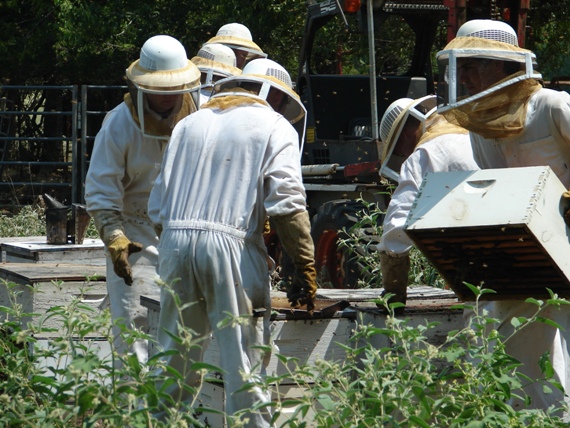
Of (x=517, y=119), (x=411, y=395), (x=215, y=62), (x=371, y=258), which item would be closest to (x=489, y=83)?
(x=517, y=119)

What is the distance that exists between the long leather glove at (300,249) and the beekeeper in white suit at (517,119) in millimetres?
797

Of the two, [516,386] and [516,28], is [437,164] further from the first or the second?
[516,28]

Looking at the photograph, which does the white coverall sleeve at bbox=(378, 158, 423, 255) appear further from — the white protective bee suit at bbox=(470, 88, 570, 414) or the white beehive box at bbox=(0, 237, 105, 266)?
the white beehive box at bbox=(0, 237, 105, 266)

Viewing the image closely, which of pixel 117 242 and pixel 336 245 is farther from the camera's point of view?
pixel 336 245

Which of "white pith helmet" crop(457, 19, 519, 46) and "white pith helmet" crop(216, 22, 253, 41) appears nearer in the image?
"white pith helmet" crop(457, 19, 519, 46)

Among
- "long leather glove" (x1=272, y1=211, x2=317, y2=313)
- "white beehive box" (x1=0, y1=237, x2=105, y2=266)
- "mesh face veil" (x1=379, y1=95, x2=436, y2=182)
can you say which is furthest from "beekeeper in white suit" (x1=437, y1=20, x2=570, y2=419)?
"white beehive box" (x1=0, y1=237, x2=105, y2=266)

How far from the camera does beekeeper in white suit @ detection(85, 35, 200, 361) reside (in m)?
5.10

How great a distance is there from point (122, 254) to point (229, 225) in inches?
41.0

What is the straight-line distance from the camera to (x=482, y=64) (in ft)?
14.6

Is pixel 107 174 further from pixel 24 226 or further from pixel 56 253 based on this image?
pixel 24 226

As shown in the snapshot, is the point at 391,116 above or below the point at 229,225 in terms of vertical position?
above

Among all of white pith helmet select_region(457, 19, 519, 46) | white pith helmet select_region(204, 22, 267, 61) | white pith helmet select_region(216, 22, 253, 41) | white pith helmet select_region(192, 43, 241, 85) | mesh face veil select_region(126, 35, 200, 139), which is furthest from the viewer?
white pith helmet select_region(216, 22, 253, 41)

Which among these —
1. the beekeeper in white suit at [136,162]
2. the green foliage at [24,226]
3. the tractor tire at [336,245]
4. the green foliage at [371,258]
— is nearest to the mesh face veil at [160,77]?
the beekeeper in white suit at [136,162]

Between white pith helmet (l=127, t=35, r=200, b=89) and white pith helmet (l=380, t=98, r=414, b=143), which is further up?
white pith helmet (l=127, t=35, r=200, b=89)
